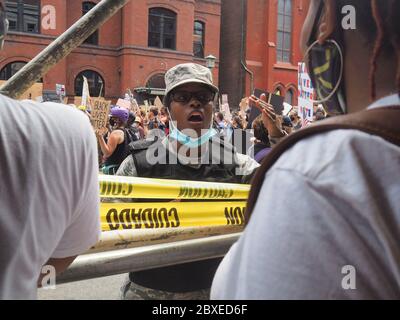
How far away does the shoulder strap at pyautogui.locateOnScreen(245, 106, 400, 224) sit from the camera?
28.0 inches

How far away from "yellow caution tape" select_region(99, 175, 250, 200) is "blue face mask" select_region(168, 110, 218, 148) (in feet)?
0.76

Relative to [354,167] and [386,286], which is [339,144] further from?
[386,286]

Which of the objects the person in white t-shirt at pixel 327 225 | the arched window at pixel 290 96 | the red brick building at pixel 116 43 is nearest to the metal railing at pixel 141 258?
the person in white t-shirt at pixel 327 225

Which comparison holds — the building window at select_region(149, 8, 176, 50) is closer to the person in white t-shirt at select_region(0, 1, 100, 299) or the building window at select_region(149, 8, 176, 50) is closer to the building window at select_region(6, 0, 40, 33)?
the building window at select_region(6, 0, 40, 33)

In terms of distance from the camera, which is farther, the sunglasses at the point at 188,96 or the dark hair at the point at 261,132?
the dark hair at the point at 261,132

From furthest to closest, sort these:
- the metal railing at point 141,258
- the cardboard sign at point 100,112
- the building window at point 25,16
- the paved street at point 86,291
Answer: the building window at point 25,16 < the cardboard sign at point 100,112 < the paved street at point 86,291 < the metal railing at point 141,258

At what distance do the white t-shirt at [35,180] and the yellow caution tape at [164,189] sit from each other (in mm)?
1318

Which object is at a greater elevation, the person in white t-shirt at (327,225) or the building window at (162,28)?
the building window at (162,28)

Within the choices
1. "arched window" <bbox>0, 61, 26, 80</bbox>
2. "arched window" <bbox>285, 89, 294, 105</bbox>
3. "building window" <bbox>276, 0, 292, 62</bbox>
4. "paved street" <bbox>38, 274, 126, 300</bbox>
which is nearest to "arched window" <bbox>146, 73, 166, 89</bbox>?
"arched window" <bbox>0, 61, 26, 80</bbox>

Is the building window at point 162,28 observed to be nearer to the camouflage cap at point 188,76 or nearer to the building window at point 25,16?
the building window at point 25,16

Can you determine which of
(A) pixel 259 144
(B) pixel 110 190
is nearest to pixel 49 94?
(A) pixel 259 144

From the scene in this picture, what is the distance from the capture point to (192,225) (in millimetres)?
2686

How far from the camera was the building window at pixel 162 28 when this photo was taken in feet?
91.6

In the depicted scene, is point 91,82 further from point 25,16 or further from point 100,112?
point 100,112
